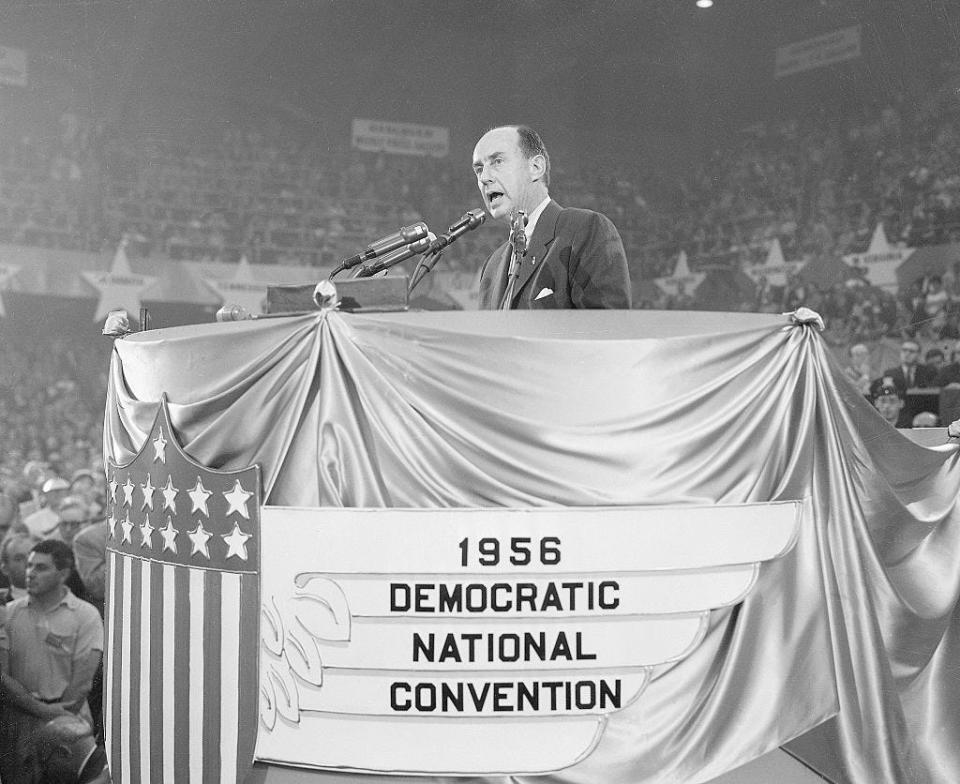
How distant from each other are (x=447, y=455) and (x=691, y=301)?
673cm

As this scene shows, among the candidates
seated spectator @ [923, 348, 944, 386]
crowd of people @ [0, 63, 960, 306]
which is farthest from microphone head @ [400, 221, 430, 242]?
crowd of people @ [0, 63, 960, 306]

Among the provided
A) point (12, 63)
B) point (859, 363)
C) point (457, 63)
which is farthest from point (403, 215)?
point (859, 363)

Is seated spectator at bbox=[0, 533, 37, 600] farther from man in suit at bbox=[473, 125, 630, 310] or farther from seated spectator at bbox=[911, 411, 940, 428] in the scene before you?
seated spectator at bbox=[911, 411, 940, 428]

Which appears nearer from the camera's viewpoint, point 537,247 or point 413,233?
point 413,233

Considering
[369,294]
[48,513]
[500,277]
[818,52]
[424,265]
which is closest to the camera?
[369,294]

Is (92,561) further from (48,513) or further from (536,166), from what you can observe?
(536,166)

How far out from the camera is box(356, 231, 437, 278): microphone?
1.99m

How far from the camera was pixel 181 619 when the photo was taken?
75.5 inches

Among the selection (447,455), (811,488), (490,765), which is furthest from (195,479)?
(811,488)

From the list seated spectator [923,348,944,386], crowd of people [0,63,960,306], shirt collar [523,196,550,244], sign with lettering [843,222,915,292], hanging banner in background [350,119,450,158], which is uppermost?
hanging banner in background [350,119,450,158]

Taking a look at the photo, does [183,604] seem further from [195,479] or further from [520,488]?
[520,488]

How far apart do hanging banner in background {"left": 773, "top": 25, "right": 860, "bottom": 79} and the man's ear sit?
5.48m

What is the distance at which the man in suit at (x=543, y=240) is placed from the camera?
2248mm

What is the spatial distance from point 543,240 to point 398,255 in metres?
0.49
